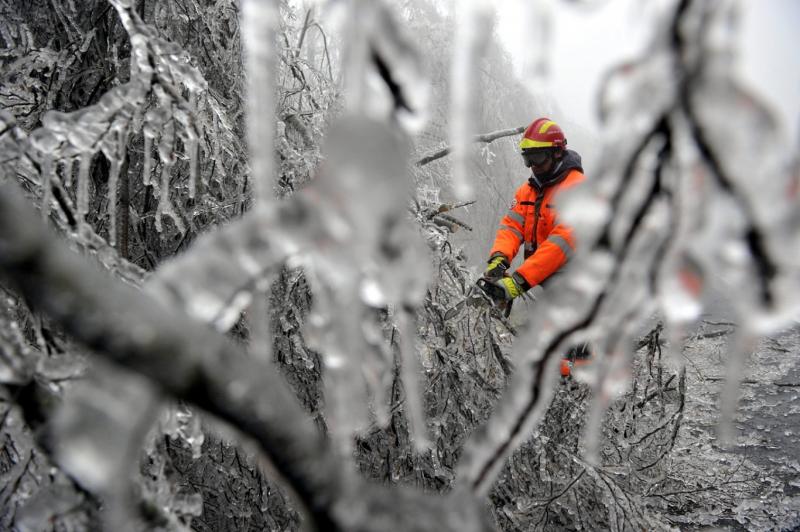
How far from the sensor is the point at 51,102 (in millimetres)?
1717

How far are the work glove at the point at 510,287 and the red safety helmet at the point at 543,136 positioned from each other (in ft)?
3.00

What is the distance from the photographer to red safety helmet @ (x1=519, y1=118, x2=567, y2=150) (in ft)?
10.6

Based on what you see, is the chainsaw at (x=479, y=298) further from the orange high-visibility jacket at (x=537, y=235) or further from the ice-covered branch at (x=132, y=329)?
the ice-covered branch at (x=132, y=329)

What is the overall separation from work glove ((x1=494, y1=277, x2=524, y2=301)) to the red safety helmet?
0.91 m

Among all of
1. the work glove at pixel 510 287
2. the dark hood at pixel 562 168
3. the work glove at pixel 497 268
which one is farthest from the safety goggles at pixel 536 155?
the work glove at pixel 510 287

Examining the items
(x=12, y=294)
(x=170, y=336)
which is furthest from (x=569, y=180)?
(x=170, y=336)

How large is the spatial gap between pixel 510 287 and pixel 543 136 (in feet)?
3.30

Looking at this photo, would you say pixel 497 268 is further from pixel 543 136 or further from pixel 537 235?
pixel 543 136

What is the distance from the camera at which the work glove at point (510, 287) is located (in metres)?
3.03

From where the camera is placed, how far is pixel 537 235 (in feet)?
12.1

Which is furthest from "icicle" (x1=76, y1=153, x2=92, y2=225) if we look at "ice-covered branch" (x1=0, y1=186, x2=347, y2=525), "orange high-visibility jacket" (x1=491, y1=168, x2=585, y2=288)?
"orange high-visibility jacket" (x1=491, y1=168, x2=585, y2=288)

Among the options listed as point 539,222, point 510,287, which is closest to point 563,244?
point 510,287

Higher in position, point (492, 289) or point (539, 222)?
point (539, 222)

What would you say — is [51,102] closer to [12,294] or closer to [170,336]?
[12,294]
